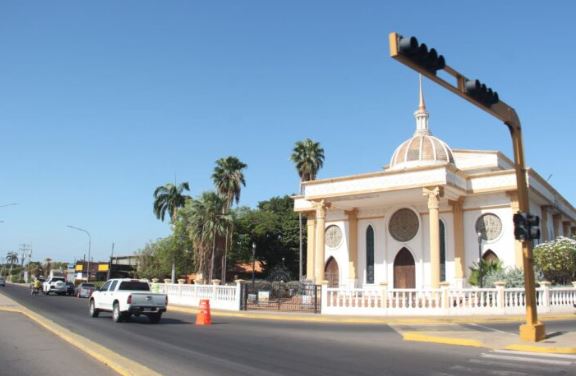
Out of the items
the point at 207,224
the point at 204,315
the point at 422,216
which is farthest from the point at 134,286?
the point at 207,224

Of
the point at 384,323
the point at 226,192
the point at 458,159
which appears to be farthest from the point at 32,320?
the point at 226,192

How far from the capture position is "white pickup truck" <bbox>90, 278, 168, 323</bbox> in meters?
18.9

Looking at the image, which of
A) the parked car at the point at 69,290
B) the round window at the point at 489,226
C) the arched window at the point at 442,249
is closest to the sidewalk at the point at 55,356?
the arched window at the point at 442,249

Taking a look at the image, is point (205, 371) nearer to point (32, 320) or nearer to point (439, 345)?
point (439, 345)

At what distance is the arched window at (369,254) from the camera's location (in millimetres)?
36072

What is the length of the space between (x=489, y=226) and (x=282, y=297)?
13506 mm

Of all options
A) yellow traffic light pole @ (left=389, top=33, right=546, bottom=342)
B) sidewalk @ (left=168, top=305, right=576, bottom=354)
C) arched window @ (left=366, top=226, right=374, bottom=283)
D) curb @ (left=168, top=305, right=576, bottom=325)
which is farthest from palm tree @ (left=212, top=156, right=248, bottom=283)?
yellow traffic light pole @ (left=389, top=33, right=546, bottom=342)

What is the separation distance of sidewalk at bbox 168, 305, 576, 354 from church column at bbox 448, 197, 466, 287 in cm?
920

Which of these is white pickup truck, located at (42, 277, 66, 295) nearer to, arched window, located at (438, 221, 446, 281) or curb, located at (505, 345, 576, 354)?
arched window, located at (438, 221, 446, 281)

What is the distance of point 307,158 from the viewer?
52.8m

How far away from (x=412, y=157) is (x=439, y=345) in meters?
23.8

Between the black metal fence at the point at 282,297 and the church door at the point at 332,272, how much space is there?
33.2ft

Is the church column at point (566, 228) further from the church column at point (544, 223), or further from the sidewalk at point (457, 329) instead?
the sidewalk at point (457, 329)

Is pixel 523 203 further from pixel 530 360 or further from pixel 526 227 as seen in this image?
pixel 530 360
